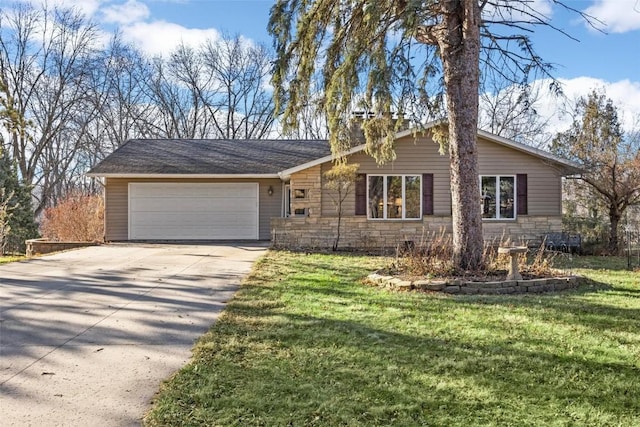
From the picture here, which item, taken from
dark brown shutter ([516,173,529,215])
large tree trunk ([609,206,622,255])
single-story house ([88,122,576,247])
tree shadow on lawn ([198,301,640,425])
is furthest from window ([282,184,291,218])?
tree shadow on lawn ([198,301,640,425])

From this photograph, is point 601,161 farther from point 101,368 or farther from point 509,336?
point 101,368

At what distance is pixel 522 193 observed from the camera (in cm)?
1384

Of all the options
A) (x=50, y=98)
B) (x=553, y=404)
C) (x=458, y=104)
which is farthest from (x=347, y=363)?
(x=50, y=98)

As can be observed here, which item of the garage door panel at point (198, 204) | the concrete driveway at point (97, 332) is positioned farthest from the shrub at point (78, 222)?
the concrete driveway at point (97, 332)

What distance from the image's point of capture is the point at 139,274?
8.20 meters

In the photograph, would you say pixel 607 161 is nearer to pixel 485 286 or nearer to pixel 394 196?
pixel 394 196

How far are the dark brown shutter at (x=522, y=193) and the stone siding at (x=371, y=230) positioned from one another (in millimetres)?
480

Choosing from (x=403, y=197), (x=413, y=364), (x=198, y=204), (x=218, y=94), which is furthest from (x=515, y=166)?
(x=218, y=94)

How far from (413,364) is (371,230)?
9840 millimetres

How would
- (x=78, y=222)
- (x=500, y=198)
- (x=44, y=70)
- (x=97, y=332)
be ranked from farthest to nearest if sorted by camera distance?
(x=44, y=70), (x=78, y=222), (x=500, y=198), (x=97, y=332)

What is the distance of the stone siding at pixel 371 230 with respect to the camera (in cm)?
1334

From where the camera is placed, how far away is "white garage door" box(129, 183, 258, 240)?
15.6 m

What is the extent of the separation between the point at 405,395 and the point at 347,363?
70cm

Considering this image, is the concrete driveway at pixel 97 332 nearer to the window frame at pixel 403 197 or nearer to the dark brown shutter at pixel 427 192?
the window frame at pixel 403 197
